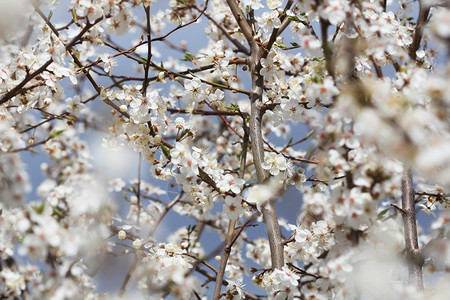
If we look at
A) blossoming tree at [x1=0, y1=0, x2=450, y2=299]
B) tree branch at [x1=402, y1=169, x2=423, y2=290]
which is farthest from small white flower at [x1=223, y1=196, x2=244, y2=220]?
tree branch at [x1=402, y1=169, x2=423, y2=290]

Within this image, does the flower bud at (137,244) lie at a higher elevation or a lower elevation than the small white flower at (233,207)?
lower

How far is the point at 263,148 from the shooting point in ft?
9.14

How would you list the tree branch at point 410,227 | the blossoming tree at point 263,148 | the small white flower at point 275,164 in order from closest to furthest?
the blossoming tree at point 263,148
the tree branch at point 410,227
the small white flower at point 275,164

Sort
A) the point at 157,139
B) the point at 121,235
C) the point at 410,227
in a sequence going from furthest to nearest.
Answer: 1. the point at 410,227
2. the point at 157,139
3. the point at 121,235

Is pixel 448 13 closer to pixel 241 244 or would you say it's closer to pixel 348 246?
pixel 348 246

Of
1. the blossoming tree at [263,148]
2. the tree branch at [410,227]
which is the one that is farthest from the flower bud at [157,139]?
the tree branch at [410,227]

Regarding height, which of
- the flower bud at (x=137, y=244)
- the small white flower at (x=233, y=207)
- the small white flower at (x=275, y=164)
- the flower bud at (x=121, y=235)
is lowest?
the flower bud at (x=137, y=244)

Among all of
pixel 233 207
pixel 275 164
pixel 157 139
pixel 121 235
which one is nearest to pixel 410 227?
pixel 275 164

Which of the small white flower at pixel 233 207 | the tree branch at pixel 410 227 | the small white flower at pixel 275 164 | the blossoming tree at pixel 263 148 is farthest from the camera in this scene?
the small white flower at pixel 275 164

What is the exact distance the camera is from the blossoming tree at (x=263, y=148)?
4.95ft

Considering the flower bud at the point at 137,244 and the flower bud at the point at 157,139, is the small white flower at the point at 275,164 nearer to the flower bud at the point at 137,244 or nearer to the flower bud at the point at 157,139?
the flower bud at the point at 157,139

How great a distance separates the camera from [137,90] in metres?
2.75

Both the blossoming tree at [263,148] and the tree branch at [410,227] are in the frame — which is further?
the tree branch at [410,227]

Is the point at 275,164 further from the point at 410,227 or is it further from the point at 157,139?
the point at 410,227
